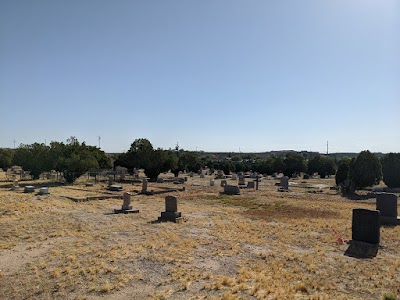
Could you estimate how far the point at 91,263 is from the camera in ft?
34.4

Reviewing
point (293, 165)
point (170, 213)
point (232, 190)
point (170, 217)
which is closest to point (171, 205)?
point (170, 213)

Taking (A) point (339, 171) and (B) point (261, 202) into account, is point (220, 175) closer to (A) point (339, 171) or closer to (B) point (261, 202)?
(A) point (339, 171)

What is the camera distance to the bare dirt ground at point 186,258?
854 centimetres

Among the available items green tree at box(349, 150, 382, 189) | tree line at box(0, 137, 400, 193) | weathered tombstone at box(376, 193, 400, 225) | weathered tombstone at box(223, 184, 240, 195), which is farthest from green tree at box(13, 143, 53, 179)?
weathered tombstone at box(376, 193, 400, 225)

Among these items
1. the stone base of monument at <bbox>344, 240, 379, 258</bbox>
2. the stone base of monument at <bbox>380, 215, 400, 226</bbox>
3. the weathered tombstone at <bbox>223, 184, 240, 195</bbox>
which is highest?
the weathered tombstone at <bbox>223, 184, 240, 195</bbox>

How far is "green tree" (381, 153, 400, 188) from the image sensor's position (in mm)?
35438

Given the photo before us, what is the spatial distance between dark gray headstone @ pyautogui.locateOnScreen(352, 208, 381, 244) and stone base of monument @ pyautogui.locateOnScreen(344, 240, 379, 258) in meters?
0.29

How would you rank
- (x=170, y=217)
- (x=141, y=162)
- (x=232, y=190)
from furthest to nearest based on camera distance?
(x=141, y=162), (x=232, y=190), (x=170, y=217)

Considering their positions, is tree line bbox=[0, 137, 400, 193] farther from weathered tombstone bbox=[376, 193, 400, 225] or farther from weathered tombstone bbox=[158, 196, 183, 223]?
weathered tombstone bbox=[158, 196, 183, 223]

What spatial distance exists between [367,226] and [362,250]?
0.99 metres

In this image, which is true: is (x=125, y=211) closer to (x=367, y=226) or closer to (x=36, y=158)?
(x=367, y=226)

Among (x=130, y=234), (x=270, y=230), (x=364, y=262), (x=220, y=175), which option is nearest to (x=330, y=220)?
(x=270, y=230)

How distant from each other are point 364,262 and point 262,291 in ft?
15.7

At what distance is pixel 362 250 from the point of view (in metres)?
12.3
